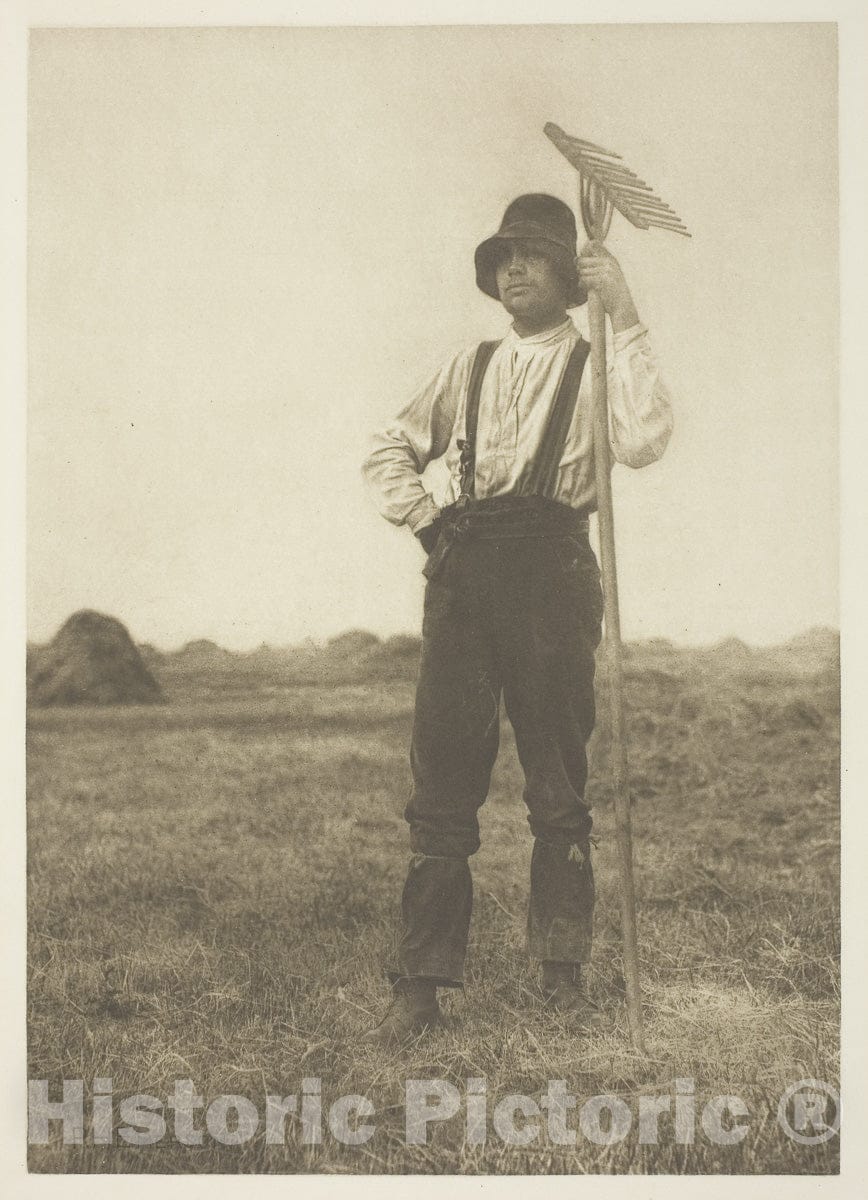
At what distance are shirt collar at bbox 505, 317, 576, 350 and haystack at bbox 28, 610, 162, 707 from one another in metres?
1.40

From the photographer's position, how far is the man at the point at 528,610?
3434 mm

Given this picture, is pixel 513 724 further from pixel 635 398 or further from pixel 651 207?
pixel 651 207

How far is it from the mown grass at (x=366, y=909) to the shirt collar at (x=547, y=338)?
0.93 m

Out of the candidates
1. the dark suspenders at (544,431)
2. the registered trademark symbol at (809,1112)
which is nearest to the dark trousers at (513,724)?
the dark suspenders at (544,431)

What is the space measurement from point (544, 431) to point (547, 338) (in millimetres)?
280

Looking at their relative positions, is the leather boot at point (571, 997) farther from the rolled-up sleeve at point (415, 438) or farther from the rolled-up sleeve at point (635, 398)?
the rolled-up sleeve at point (635, 398)

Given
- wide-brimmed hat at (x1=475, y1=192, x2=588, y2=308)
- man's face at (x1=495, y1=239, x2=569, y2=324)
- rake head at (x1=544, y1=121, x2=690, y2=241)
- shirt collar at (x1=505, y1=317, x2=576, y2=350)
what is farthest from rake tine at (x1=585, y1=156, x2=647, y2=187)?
shirt collar at (x1=505, y1=317, x2=576, y2=350)

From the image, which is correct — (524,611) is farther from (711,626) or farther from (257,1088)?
(257,1088)

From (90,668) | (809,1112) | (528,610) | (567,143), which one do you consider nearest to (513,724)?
(528,610)

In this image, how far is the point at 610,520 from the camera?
3357 mm

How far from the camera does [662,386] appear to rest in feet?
11.5

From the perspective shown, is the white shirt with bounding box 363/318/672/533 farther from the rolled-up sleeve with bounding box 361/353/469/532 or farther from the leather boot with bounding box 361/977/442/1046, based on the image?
the leather boot with bounding box 361/977/442/1046

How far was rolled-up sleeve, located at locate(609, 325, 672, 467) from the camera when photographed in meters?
3.46

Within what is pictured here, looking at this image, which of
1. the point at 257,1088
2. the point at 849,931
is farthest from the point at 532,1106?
the point at 849,931
